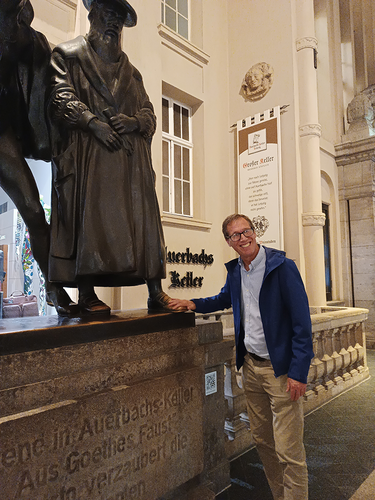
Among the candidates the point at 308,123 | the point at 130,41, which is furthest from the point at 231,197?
the point at 130,41

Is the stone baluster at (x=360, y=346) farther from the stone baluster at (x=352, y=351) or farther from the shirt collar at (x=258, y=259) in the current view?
the shirt collar at (x=258, y=259)

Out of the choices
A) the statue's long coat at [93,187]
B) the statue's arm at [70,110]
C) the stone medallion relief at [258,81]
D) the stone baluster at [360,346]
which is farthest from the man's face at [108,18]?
the stone medallion relief at [258,81]

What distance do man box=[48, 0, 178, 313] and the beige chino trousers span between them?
0.85 meters

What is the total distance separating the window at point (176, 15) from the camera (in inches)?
328

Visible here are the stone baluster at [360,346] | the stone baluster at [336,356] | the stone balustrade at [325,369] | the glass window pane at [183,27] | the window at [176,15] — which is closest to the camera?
the stone balustrade at [325,369]

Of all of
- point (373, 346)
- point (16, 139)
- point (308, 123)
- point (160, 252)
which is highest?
point (308, 123)

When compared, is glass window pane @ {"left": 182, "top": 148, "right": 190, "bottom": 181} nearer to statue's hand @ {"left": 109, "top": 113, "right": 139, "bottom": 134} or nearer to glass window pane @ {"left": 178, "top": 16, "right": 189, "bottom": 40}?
glass window pane @ {"left": 178, "top": 16, "right": 189, "bottom": 40}

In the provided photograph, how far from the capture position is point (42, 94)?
1.90 m

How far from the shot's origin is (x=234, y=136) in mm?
8945

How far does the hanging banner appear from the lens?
7785 mm

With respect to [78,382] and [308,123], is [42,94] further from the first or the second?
[308,123]

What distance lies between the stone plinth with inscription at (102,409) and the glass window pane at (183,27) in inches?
338

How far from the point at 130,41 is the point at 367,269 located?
8245 millimetres

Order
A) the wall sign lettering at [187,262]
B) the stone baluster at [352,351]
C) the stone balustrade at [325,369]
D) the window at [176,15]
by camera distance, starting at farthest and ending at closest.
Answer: the window at [176,15], the wall sign lettering at [187,262], the stone baluster at [352,351], the stone balustrade at [325,369]
